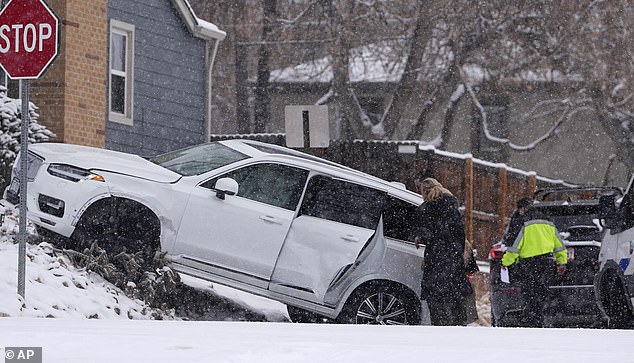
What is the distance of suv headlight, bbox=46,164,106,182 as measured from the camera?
44.5ft

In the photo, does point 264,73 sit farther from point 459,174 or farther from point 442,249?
point 442,249

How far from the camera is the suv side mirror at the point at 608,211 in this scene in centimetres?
1185

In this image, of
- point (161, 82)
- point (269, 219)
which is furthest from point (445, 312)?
point (161, 82)

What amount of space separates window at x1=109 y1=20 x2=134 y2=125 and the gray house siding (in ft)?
0.40

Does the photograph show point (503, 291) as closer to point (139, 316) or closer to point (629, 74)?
point (139, 316)

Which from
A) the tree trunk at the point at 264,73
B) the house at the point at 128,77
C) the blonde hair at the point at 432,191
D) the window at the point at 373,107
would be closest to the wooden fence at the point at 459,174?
the house at the point at 128,77

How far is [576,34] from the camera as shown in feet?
106

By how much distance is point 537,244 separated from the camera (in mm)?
14023

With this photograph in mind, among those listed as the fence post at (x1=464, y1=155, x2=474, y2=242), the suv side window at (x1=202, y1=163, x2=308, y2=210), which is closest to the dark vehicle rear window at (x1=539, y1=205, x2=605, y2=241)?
the suv side window at (x1=202, y1=163, x2=308, y2=210)

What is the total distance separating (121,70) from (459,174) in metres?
7.09

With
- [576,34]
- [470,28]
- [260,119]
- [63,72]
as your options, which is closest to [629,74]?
[576,34]

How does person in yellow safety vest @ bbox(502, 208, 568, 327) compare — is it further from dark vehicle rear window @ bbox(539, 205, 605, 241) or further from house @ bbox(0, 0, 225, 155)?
house @ bbox(0, 0, 225, 155)

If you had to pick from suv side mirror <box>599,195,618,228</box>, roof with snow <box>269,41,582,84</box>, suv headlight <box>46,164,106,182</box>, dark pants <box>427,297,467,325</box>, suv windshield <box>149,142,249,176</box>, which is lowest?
dark pants <box>427,297,467,325</box>

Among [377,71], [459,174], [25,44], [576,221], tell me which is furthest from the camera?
[377,71]
